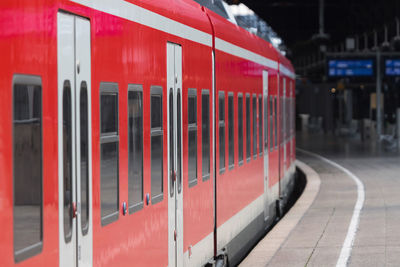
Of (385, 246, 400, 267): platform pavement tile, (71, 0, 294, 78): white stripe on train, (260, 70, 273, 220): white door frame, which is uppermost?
(71, 0, 294, 78): white stripe on train

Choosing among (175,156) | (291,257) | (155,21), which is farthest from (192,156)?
(291,257)

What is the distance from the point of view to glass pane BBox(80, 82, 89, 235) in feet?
17.4

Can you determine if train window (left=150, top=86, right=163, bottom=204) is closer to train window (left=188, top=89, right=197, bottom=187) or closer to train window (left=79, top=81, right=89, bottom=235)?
train window (left=188, top=89, right=197, bottom=187)

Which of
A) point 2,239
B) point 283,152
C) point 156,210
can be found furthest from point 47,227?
point 283,152

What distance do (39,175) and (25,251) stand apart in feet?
1.36

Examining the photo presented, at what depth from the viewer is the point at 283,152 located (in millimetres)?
19422

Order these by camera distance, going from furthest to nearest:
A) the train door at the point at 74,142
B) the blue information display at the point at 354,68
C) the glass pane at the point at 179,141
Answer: the blue information display at the point at 354,68 → the glass pane at the point at 179,141 → the train door at the point at 74,142

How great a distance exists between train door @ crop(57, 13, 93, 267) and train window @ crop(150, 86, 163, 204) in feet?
5.40

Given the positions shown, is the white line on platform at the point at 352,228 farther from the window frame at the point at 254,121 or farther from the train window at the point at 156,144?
the train window at the point at 156,144

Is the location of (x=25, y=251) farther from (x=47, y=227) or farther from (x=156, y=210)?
(x=156, y=210)

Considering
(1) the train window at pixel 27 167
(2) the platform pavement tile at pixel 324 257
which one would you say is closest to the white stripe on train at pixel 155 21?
(1) the train window at pixel 27 167

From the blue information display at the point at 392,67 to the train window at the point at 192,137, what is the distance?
3145cm

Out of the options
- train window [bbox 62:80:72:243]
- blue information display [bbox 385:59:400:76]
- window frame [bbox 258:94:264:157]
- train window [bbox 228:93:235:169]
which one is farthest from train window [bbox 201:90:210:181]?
blue information display [bbox 385:59:400:76]

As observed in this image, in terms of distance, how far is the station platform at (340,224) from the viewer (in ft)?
36.4
